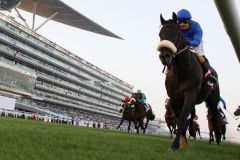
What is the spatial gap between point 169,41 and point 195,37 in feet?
5.76

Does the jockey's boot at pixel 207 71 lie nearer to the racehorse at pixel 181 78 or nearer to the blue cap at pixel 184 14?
the racehorse at pixel 181 78

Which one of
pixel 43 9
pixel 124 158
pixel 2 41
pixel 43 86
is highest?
pixel 43 9

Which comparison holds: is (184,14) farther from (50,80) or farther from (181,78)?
→ (50,80)

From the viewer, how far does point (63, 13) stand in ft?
321

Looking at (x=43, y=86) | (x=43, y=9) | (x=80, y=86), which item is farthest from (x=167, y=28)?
(x=43, y=9)

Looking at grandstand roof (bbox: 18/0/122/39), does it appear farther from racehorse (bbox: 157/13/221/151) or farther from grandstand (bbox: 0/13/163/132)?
racehorse (bbox: 157/13/221/151)

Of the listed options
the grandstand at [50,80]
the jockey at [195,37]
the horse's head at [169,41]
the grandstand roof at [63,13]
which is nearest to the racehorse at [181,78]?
the horse's head at [169,41]

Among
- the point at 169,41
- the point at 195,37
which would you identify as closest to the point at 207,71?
the point at 195,37

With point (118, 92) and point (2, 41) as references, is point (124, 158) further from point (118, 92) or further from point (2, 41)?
point (118, 92)

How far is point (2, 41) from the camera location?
6150 centimetres

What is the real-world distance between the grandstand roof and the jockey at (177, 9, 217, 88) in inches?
3433

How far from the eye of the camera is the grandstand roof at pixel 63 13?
9288cm

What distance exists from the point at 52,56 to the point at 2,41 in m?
18.5

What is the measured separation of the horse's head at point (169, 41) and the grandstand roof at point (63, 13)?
88274 millimetres
